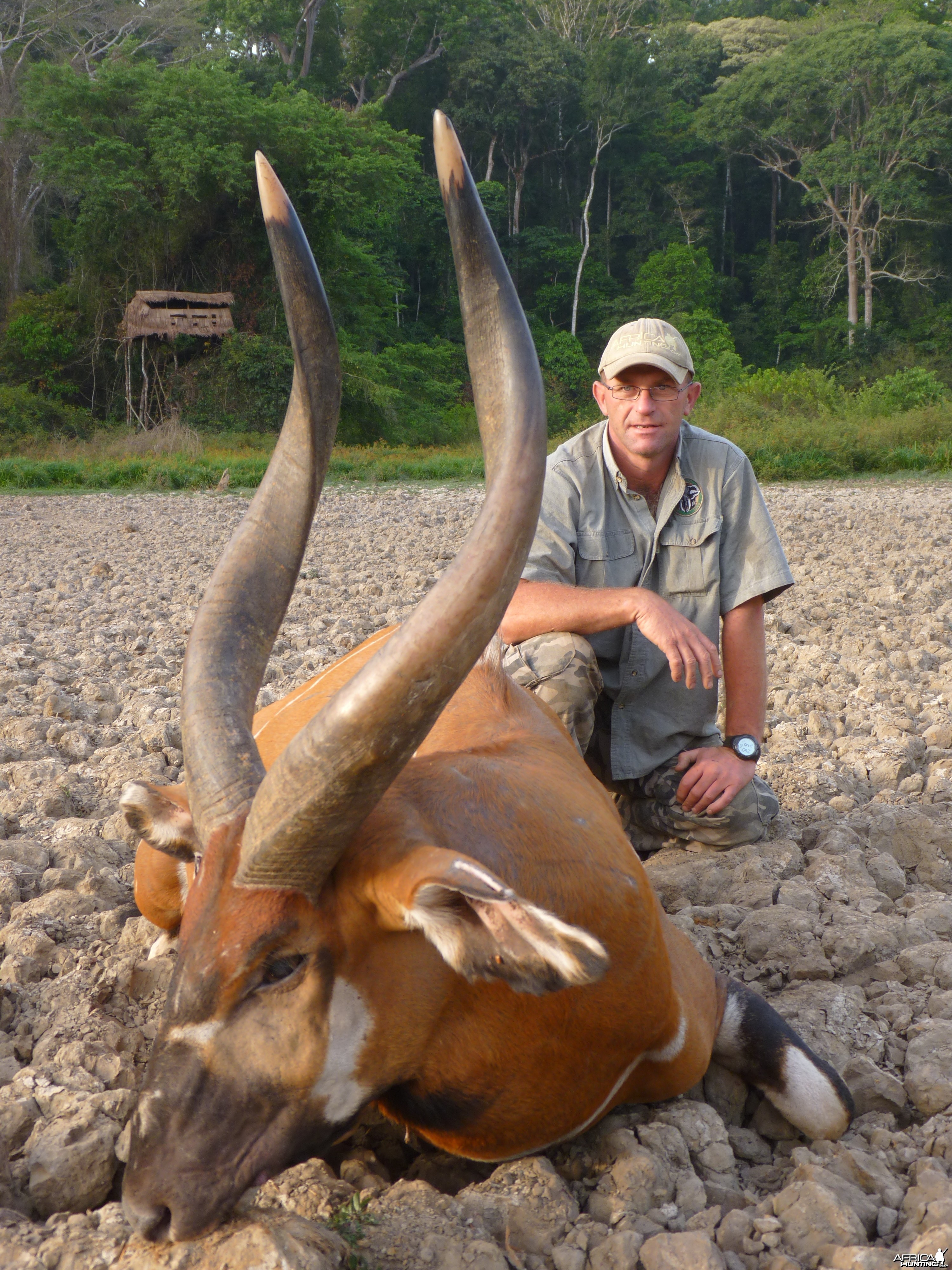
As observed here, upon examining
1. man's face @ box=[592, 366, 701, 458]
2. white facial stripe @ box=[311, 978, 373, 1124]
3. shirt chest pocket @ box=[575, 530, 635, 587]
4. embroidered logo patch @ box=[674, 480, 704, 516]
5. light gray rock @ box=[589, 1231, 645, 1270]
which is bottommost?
light gray rock @ box=[589, 1231, 645, 1270]

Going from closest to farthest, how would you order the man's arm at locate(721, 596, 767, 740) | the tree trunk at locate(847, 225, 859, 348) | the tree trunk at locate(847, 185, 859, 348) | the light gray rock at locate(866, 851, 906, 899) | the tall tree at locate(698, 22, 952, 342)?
the light gray rock at locate(866, 851, 906, 899) → the man's arm at locate(721, 596, 767, 740) → the tall tree at locate(698, 22, 952, 342) → the tree trunk at locate(847, 185, 859, 348) → the tree trunk at locate(847, 225, 859, 348)

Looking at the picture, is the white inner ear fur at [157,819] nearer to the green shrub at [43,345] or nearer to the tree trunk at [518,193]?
the green shrub at [43,345]

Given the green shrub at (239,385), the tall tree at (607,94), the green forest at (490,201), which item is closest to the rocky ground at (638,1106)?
the green forest at (490,201)

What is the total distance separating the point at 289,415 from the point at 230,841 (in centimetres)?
102

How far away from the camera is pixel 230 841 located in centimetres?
200

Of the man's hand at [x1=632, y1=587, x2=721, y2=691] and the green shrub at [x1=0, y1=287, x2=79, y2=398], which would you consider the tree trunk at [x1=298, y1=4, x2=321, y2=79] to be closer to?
the green shrub at [x1=0, y1=287, x2=79, y2=398]

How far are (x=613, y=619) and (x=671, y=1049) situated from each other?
4.92 ft

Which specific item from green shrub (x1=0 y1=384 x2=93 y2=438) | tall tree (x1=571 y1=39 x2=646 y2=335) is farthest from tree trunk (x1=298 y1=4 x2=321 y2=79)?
green shrub (x1=0 y1=384 x2=93 y2=438)

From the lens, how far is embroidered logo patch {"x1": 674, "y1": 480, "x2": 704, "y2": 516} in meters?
3.95

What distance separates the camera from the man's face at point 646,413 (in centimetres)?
377

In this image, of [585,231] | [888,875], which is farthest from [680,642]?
[585,231]

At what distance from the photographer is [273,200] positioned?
Answer: 8.27ft

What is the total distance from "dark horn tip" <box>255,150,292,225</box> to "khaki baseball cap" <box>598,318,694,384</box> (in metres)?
1.45

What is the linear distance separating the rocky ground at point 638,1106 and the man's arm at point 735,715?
220 millimetres
